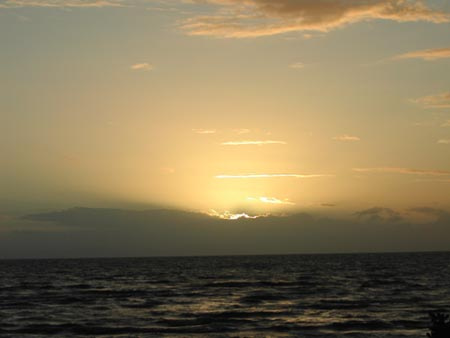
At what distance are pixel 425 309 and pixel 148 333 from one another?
74.6 ft

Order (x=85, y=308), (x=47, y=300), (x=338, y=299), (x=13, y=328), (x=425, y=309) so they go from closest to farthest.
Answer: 1. (x=13, y=328)
2. (x=425, y=309)
3. (x=85, y=308)
4. (x=338, y=299)
5. (x=47, y=300)

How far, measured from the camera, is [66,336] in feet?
125

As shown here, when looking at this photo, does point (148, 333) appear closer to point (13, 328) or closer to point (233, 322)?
point (233, 322)

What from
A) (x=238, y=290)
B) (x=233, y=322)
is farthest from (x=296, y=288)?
(x=233, y=322)

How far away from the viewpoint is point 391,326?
40062 mm

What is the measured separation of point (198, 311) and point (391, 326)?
16.1m

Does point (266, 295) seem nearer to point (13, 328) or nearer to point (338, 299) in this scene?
point (338, 299)

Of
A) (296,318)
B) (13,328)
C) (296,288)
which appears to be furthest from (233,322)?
(296,288)

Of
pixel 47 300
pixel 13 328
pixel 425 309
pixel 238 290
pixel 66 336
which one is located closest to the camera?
pixel 66 336

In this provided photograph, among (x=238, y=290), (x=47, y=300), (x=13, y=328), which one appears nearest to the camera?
(x=13, y=328)

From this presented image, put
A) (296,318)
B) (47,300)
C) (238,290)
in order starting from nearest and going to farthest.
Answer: (296,318) → (47,300) → (238,290)

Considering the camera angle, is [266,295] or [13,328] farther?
[266,295]

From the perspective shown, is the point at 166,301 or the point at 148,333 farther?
the point at 166,301

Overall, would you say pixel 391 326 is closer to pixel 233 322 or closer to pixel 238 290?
pixel 233 322
